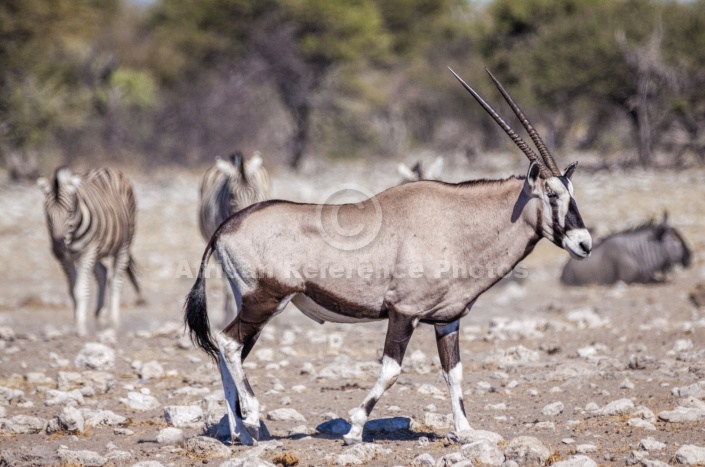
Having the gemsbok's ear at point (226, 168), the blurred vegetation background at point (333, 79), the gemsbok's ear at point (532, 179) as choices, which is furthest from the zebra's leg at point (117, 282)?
the blurred vegetation background at point (333, 79)

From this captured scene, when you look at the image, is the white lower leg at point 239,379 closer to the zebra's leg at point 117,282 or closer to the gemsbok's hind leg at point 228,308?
the gemsbok's hind leg at point 228,308

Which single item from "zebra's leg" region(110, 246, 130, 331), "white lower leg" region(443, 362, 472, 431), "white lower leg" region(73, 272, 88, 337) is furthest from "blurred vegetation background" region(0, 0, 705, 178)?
"white lower leg" region(443, 362, 472, 431)

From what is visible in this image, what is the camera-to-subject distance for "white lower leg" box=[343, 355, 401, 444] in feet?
18.2

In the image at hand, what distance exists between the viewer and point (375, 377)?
7695 millimetres

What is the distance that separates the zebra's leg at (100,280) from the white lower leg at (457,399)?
6218mm

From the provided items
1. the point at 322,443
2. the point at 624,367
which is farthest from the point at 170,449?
the point at 624,367

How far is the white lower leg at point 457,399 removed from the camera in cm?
579

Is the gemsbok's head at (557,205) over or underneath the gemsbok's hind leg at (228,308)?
over

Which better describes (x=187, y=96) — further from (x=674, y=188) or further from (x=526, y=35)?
(x=674, y=188)

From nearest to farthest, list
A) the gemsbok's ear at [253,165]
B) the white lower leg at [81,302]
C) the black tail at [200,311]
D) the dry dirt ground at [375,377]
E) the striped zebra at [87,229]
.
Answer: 1. the dry dirt ground at [375,377]
2. the black tail at [200,311]
3. the white lower leg at [81,302]
4. the striped zebra at [87,229]
5. the gemsbok's ear at [253,165]

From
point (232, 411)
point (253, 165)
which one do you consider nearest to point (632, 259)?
point (253, 165)

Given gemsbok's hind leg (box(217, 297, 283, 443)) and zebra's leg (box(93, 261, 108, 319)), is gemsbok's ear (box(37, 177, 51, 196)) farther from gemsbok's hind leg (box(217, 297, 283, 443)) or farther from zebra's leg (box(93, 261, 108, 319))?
gemsbok's hind leg (box(217, 297, 283, 443))

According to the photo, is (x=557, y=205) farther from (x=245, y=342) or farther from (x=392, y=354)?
(x=245, y=342)

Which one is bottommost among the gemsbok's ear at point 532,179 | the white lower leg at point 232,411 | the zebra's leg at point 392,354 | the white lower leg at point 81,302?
the white lower leg at point 232,411
